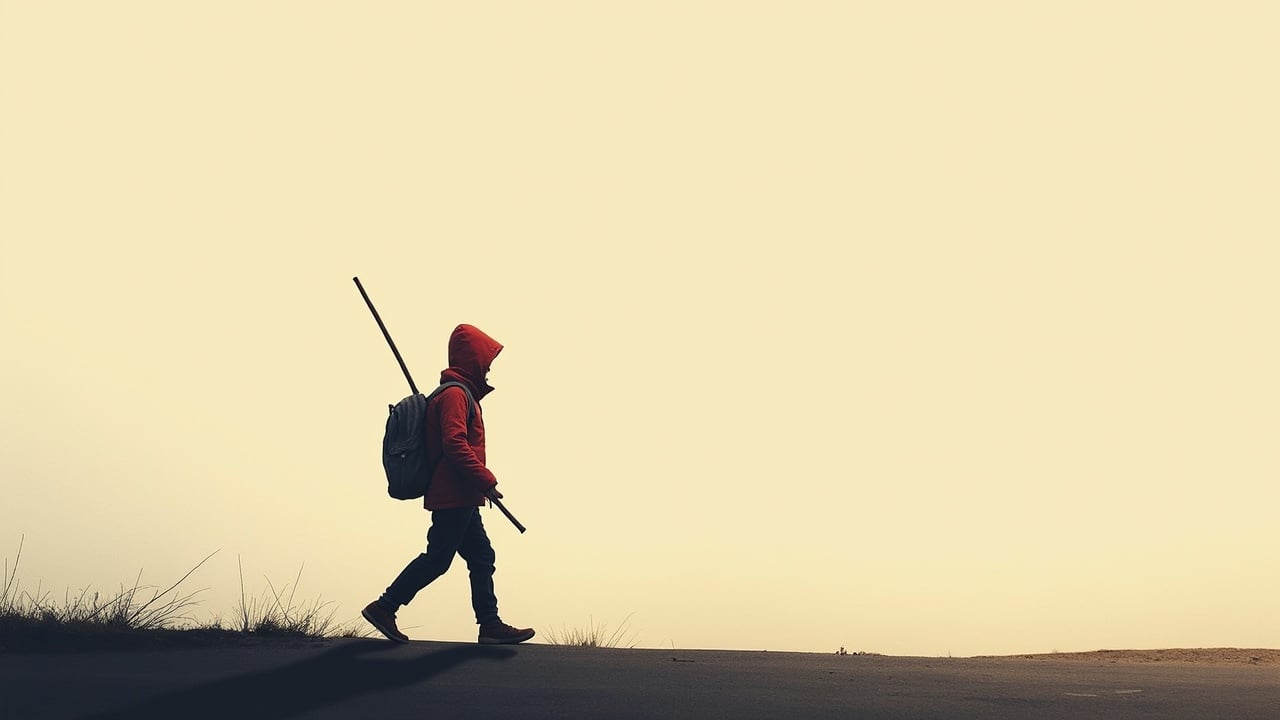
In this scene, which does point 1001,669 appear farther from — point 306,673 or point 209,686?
point 209,686

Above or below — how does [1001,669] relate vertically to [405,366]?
below

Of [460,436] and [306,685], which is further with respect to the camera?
[460,436]

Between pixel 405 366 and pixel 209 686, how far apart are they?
3.31 metres

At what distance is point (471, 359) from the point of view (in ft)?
30.4

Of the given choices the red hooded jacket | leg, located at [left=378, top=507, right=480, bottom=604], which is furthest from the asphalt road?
the red hooded jacket

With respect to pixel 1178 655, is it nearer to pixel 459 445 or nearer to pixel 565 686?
pixel 459 445

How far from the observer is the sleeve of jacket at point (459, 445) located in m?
8.76

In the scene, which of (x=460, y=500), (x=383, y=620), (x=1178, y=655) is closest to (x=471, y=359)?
(x=460, y=500)

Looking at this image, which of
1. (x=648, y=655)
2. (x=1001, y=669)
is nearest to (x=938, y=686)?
(x=1001, y=669)

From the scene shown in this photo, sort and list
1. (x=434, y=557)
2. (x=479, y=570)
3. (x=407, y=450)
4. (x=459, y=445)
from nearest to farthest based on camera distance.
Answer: (x=459, y=445), (x=407, y=450), (x=434, y=557), (x=479, y=570)

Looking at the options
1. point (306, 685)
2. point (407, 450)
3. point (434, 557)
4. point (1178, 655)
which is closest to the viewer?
point (306, 685)

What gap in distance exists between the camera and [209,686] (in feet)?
22.0

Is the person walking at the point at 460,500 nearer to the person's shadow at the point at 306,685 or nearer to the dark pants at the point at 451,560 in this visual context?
the dark pants at the point at 451,560

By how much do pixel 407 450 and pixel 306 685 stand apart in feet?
7.83
